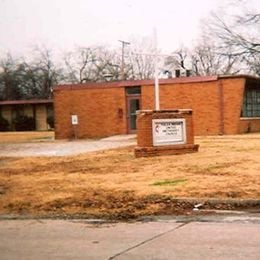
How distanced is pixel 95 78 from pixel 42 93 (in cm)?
736

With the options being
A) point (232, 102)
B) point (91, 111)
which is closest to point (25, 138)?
point (91, 111)

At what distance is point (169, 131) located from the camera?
21.0 m

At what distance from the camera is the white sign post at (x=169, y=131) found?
20.7 metres

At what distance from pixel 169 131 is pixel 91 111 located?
60.4ft

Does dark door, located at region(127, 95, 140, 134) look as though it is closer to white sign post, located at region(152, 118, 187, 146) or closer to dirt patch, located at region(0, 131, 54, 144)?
dirt patch, located at region(0, 131, 54, 144)

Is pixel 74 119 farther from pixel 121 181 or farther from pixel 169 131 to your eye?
pixel 121 181

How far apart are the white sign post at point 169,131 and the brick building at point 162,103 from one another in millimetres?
14449

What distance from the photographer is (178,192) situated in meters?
12.4

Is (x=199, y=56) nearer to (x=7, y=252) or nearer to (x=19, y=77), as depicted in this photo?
(x=19, y=77)

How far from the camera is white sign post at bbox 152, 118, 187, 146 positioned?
20688 millimetres

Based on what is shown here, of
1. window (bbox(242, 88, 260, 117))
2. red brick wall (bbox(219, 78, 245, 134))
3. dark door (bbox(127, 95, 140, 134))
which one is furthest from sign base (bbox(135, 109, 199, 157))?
window (bbox(242, 88, 260, 117))

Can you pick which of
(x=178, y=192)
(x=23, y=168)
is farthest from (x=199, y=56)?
(x=178, y=192)

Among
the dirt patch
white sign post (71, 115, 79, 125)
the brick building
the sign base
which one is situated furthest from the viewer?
the dirt patch

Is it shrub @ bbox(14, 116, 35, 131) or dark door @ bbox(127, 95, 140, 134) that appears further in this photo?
shrub @ bbox(14, 116, 35, 131)
